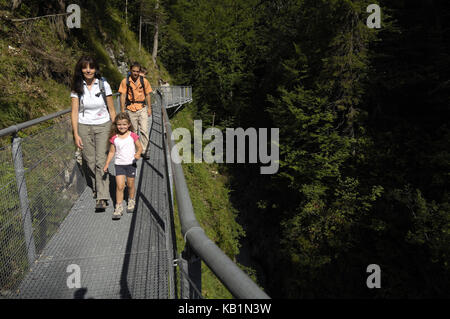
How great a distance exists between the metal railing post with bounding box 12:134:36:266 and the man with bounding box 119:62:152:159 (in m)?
2.72

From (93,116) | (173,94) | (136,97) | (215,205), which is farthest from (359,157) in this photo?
(93,116)

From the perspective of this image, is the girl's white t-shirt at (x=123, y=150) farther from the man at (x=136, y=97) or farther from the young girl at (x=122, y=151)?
the man at (x=136, y=97)

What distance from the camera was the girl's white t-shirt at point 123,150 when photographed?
4.28 m

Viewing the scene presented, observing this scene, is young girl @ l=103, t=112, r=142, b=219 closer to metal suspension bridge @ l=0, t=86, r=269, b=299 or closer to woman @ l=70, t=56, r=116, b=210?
woman @ l=70, t=56, r=116, b=210

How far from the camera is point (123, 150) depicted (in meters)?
4.28

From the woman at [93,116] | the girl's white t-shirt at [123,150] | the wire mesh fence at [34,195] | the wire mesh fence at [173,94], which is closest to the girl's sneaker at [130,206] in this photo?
the woman at [93,116]

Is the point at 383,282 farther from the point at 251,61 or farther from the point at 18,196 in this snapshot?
the point at 251,61

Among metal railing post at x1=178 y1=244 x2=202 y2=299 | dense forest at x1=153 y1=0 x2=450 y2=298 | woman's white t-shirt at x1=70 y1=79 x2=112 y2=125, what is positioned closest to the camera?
metal railing post at x1=178 y1=244 x2=202 y2=299

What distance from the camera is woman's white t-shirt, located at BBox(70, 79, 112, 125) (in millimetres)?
4121

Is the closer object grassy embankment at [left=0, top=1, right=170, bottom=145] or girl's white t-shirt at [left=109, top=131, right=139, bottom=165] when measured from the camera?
girl's white t-shirt at [left=109, top=131, right=139, bottom=165]

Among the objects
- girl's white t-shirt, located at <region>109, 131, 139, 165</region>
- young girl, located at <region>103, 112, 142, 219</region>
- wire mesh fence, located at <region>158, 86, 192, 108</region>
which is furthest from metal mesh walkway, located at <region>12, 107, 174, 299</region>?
wire mesh fence, located at <region>158, 86, 192, 108</region>

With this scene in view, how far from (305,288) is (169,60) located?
36083mm

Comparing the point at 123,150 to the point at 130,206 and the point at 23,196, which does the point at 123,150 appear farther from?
the point at 23,196

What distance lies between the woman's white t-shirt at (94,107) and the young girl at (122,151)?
237mm
